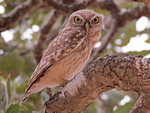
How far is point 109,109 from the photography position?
188 inches

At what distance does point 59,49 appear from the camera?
117 inches

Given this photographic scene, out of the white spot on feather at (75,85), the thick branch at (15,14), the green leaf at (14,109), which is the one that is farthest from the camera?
the thick branch at (15,14)

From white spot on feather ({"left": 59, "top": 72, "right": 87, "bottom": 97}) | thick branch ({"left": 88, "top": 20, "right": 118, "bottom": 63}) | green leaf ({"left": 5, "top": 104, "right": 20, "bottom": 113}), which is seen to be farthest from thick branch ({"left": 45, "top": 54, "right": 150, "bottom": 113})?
thick branch ({"left": 88, "top": 20, "right": 118, "bottom": 63})

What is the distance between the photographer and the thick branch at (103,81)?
6.24 feet

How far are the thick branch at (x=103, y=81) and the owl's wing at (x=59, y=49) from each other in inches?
25.0

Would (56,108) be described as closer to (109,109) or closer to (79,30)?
(79,30)

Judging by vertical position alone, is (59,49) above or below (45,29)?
above

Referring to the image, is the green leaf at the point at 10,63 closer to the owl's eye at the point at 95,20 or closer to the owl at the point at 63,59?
the owl at the point at 63,59

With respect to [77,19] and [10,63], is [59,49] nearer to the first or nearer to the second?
[77,19]

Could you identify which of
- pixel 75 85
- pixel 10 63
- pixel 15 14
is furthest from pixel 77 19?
pixel 10 63

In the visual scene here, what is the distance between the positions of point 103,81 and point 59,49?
105 cm

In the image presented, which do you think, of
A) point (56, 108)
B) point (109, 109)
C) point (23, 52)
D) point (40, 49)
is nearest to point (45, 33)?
point (40, 49)

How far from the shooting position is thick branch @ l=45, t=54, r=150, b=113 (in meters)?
1.90

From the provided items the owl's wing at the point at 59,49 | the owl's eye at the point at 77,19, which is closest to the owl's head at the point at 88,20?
the owl's eye at the point at 77,19
